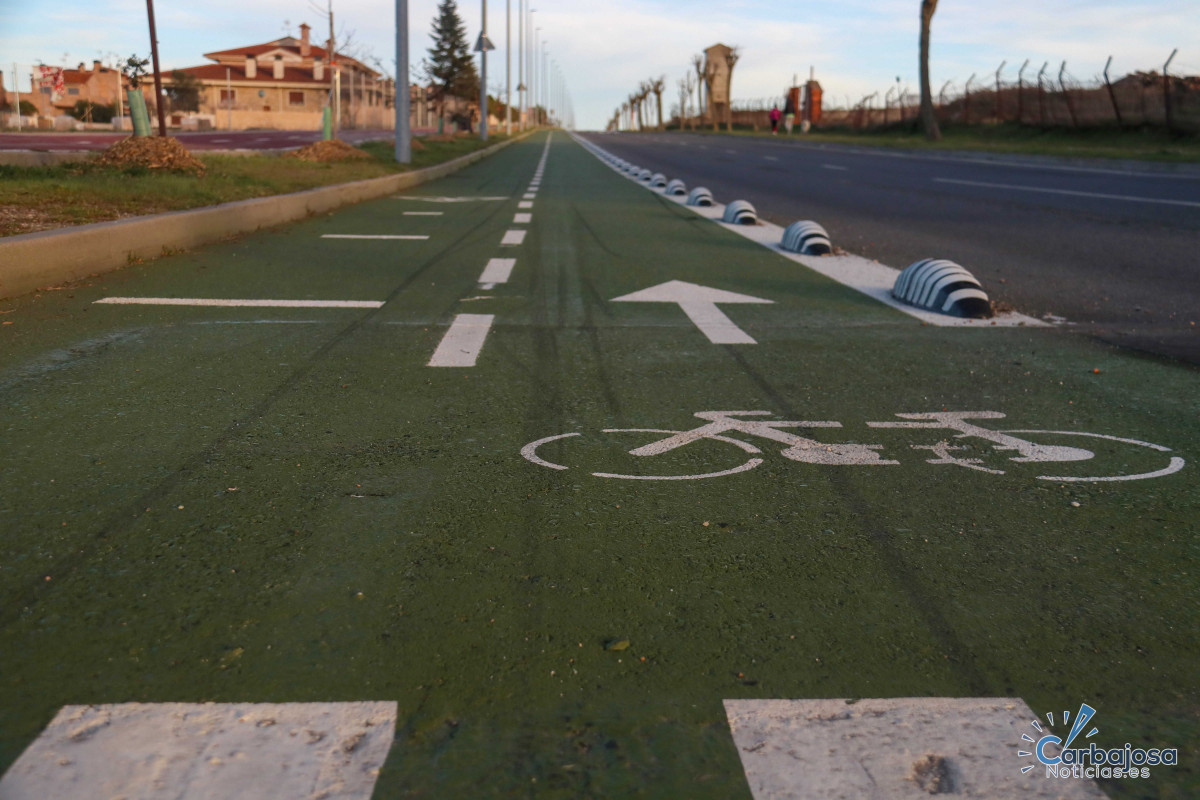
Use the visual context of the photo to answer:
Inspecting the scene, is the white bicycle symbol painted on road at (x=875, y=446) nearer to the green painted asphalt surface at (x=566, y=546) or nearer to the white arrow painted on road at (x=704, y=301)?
the green painted asphalt surface at (x=566, y=546)

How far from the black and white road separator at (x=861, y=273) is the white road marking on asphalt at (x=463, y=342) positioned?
2975 mm

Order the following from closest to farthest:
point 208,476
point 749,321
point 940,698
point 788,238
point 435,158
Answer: point 940,698, point 208,476, point 749,321, point 788,238, point 435,158

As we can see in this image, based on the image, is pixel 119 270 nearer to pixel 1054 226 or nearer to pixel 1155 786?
pixel 1155 786

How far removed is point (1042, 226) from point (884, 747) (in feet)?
39.6

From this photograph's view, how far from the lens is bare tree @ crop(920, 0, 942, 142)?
4101 cm

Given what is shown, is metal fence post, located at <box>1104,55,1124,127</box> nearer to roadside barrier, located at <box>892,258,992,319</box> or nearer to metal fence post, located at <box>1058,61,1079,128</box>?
metal fence post, located at <box>1058,61,1079,128</box>

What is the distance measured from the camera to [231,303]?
6.49 m

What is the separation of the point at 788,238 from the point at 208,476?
26.8ft

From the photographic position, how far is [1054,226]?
1234cm

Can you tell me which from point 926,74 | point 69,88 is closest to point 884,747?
point 926,74

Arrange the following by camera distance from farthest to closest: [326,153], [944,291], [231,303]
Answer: [326,153]
[944,291]
[231,303]

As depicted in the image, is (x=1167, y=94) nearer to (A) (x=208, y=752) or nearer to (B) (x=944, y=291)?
(B) (x=944, y=291)

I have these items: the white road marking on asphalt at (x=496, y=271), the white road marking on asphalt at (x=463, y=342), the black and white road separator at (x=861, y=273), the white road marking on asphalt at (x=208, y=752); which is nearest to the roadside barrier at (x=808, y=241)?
the black and white road separator at (x=861, y=273)

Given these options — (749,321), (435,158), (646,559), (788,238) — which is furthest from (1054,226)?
(435,158)
